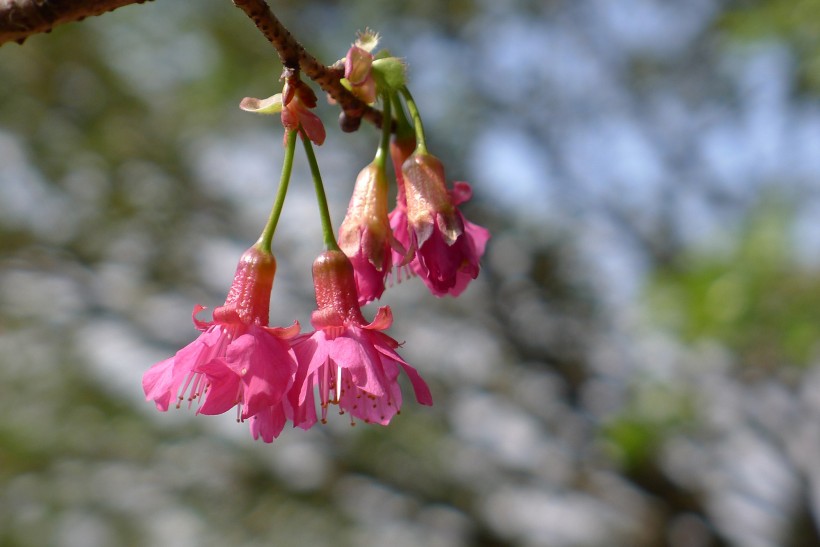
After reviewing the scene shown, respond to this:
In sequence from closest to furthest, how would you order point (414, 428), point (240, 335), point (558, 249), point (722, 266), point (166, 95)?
1. point (240, 335)
2. point (722, 266)
3. point (558, 249)
4. point (166, 95)
5. point (414, 428)

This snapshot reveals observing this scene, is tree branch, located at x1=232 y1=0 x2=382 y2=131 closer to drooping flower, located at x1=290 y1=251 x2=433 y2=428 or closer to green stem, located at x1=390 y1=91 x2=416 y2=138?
green stem, located at x1=390 y1=91 x2=416 y2=138

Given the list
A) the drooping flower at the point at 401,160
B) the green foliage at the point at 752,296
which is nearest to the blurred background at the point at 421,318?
the green foliage at the point at 752,296

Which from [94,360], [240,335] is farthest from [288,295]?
[240,335]

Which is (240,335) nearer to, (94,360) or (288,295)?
(288,295)

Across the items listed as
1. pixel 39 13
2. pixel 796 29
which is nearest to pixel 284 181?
pixel 39 13

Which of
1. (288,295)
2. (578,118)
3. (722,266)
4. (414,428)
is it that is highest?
(578,118)

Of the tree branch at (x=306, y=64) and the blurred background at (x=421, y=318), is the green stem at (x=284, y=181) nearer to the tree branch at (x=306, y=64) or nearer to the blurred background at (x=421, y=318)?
the tree branch at (x=306, y=64)

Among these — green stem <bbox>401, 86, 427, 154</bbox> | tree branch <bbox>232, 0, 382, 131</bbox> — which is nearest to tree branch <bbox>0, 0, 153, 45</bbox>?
tree branch <bbox>232, 0, 382, 131</bbox>
